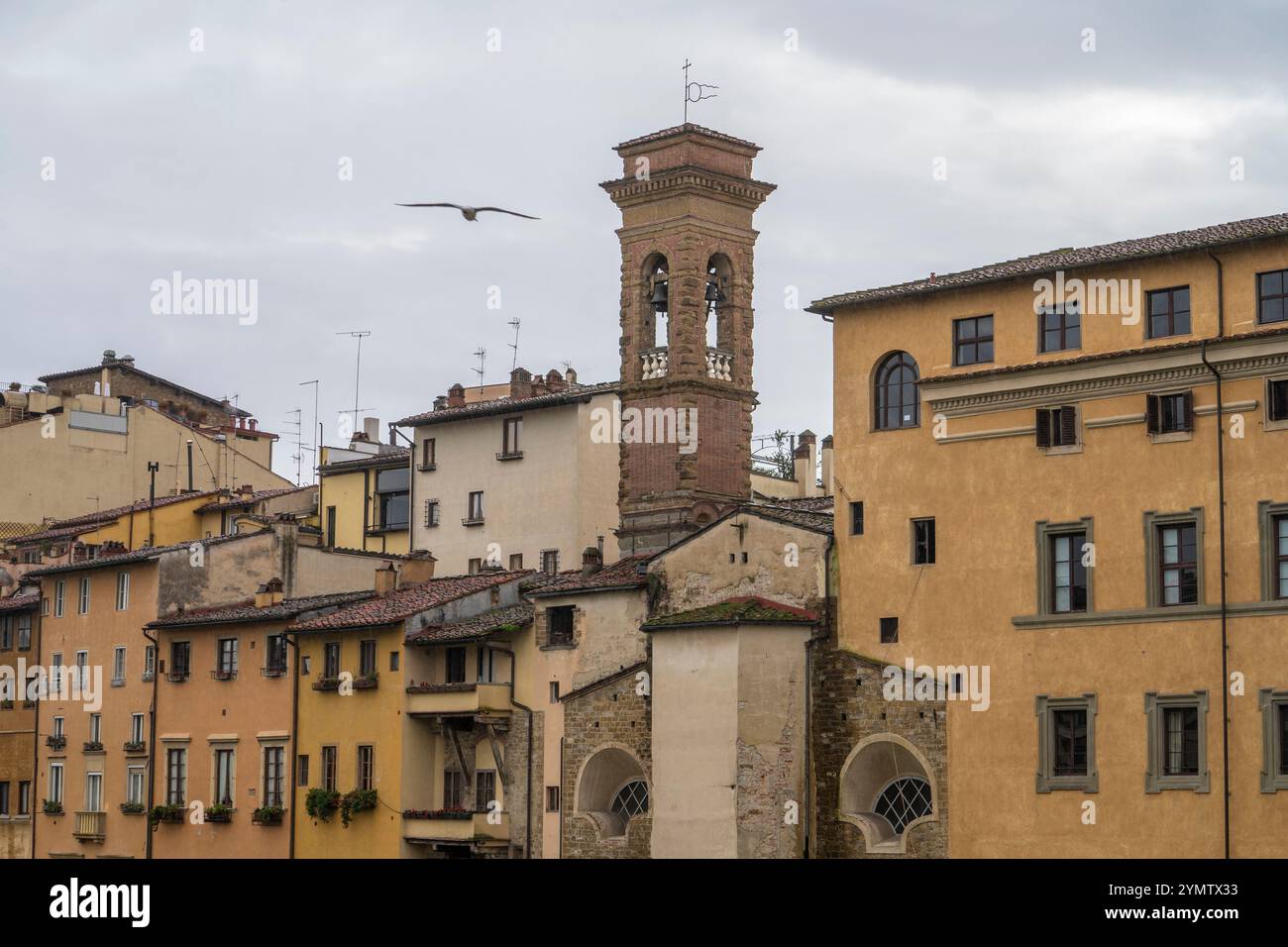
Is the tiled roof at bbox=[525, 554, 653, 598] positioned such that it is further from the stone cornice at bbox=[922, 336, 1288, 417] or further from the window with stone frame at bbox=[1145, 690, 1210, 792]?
the window with stone frame at bbox=[1145, 690, 1210, 792]

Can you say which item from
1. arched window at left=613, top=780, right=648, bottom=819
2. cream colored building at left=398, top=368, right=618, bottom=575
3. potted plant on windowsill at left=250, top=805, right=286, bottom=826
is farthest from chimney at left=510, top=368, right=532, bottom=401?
arched window at left=613, top=780, right=648, bottom=819

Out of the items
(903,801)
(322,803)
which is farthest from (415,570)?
(903,801)

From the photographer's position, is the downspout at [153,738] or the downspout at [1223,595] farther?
the downspout at [153,738]

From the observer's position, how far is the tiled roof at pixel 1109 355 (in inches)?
1843

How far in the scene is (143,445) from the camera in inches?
3647

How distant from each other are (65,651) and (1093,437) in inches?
1562

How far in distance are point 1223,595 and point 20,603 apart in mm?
45350

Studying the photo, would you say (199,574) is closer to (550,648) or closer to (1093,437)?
(550,648)

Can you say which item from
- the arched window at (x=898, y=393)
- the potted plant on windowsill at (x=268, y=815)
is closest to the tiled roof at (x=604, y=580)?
the arched window at (x=898, y=393)

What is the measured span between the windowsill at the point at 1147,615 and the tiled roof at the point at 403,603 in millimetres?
19303

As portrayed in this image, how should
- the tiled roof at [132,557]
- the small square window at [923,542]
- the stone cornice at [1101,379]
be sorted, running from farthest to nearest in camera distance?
1. the tiled roof at [132,557]
2. the small square window at [923,542]
3. the stone cornice at [1101,379]

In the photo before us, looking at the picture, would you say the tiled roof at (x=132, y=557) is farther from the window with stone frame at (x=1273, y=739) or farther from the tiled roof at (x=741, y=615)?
the window with stone frame at (x=1273, y=739)

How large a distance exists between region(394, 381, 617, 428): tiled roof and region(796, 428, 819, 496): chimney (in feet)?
27.2
